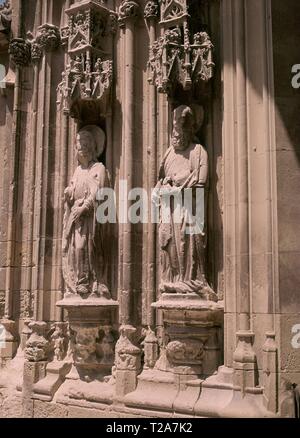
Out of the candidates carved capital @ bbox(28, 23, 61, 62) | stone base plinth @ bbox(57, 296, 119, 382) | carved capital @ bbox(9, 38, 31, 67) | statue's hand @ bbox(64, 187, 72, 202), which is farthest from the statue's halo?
stone base plinth @ bbox(57, 296, 119, 382)

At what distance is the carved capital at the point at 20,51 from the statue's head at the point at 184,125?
3.08 m

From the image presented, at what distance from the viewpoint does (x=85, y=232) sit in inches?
311

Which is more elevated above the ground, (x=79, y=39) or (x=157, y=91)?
(x=79, y=39)

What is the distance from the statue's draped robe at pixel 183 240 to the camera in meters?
7.03

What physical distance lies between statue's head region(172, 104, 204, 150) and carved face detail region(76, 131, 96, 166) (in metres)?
1.28

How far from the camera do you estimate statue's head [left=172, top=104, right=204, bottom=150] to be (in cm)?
736

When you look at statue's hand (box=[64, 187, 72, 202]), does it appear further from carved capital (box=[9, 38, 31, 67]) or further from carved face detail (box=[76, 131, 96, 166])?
carved capital (box=[9, 38, 31, 67])

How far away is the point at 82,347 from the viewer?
786 centimetres

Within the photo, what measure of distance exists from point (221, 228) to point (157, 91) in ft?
6.31

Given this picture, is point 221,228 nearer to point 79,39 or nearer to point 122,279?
point 122,279

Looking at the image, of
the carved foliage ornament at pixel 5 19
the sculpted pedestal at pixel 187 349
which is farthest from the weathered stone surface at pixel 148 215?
the carved foliage ornament at pixel 5 19

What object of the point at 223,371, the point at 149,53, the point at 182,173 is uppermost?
the point at 149,53

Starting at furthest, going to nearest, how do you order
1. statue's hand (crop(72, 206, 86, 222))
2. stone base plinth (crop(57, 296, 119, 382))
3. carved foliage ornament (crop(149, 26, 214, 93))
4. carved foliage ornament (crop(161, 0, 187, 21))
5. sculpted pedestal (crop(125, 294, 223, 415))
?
statue's hand (crop(72, 206, 86, 222)) → stone base plinth (crop(57, 296, 119, 382)) → carved foliage ornament (crop(161, 0, 187, 21)) → carved foliage ornament (crop(149, 26, 214, 93)) → sculpted pedestal (crop(125, 294, 223, 415))
